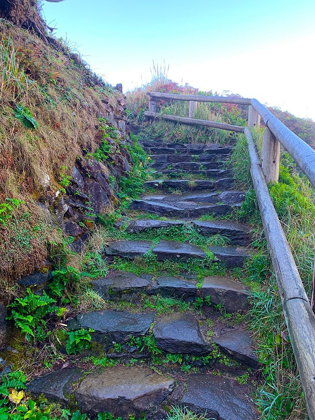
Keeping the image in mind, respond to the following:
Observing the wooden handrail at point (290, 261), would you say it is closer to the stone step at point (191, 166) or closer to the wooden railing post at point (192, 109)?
the stone step at point (191, 166)

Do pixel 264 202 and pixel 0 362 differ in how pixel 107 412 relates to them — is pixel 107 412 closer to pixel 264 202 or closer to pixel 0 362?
pixel 0 362

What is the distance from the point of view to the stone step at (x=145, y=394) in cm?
202

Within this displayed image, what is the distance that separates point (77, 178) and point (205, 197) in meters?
2.02

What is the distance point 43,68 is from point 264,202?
3.25 metres

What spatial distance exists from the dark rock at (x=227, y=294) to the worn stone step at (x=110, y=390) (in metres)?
0.85

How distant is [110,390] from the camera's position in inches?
82.4

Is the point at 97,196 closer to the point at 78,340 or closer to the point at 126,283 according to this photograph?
the point at 126,283

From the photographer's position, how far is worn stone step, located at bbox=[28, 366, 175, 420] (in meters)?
2.04

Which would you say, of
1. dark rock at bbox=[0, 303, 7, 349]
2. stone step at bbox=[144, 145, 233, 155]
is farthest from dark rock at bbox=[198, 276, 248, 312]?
stone step at bbox=[144, 145, 233, 155]

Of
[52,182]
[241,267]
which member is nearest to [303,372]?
[241,267]

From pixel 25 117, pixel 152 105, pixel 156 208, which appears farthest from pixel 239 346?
pixel 152 105

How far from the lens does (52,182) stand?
3141 mm

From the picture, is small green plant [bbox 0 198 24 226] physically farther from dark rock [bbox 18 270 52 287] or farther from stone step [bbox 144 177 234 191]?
stone step [bbox 144 177 234 191]

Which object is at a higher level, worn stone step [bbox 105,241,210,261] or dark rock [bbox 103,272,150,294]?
worn stone step [bbox 105,241,210,261]
